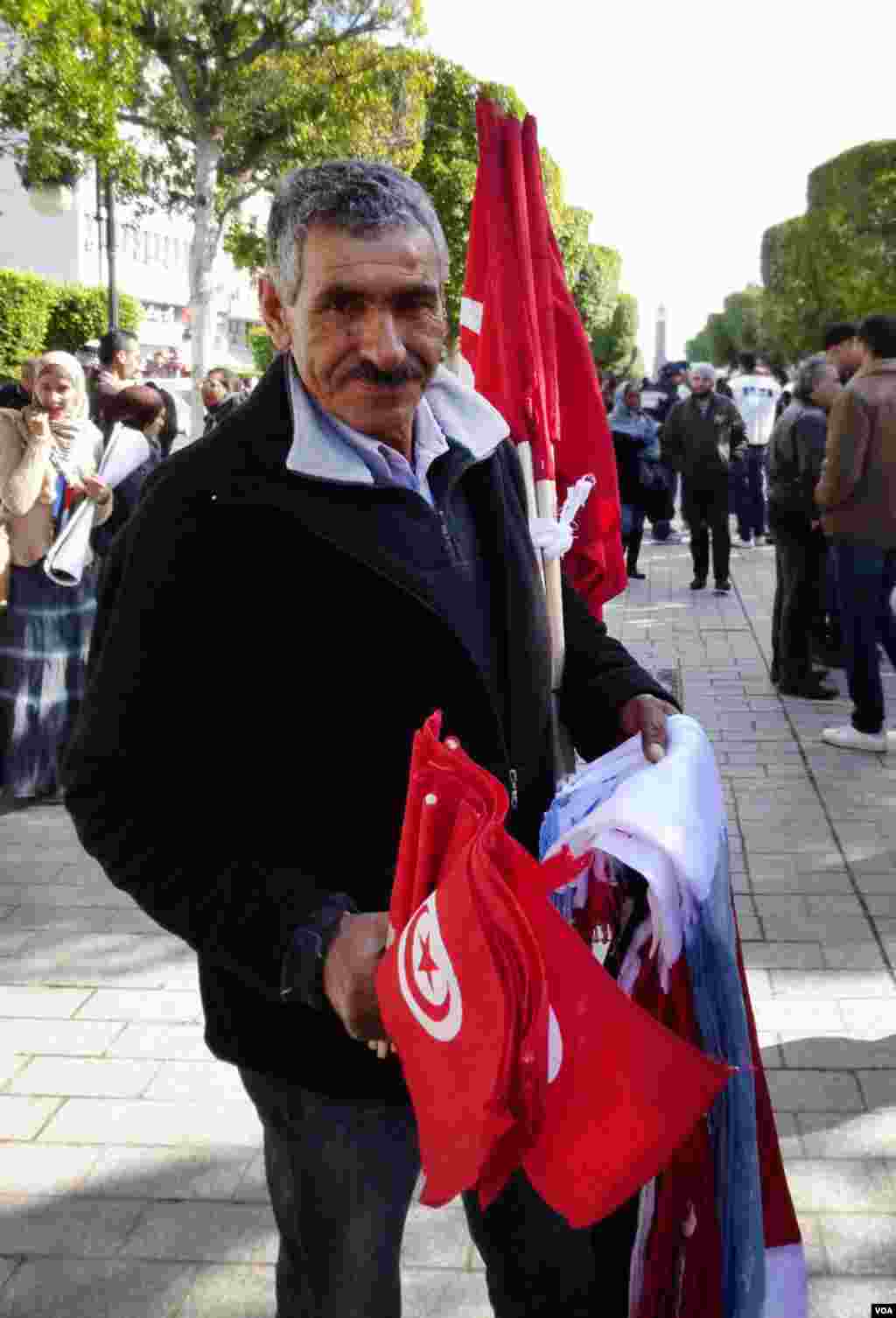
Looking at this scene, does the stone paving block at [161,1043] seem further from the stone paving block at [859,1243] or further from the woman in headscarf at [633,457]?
the woman in headscarf at [633,457]

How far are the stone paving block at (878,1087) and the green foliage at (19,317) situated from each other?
112 ft

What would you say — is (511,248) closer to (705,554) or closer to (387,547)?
(387,547)

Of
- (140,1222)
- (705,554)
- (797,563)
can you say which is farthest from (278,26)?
(140,1222)

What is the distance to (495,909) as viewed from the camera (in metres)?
1.46

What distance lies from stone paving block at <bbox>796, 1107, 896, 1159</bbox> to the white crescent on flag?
7.26ft

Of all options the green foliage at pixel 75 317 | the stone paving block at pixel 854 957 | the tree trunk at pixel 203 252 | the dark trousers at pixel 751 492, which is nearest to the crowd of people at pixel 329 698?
the stone paving block at pixel 854 957

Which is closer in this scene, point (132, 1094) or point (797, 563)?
point (132, 1094)

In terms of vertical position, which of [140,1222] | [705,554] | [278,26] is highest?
[278,26]

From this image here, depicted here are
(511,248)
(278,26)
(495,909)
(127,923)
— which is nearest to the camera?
(495,909)

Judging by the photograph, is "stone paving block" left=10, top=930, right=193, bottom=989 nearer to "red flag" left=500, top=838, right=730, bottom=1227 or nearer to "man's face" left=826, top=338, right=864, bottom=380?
"red flag" left=500, top=838, right=730, bottom=1227

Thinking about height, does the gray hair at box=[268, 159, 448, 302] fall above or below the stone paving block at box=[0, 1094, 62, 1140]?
above

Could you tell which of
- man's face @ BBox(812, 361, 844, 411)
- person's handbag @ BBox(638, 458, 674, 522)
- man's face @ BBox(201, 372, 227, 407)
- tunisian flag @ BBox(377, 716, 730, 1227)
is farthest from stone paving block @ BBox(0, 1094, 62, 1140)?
man's face @ BBox(201, 372, 227, 407)

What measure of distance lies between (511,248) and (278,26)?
75.4 feet

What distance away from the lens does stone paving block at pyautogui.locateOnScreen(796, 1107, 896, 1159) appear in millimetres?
3396
